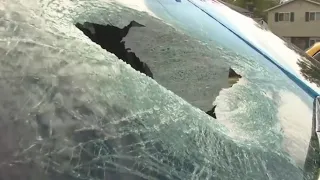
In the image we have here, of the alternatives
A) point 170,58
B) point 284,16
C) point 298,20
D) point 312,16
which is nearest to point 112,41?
point 170,58

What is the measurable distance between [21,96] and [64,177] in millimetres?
237

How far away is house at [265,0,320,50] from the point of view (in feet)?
115

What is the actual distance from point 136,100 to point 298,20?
37105 millimetres

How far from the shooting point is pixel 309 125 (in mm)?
1626

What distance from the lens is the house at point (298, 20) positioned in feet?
115

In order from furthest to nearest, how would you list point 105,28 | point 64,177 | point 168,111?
1. point 105,28
2. point 168,111
3. point 64,177

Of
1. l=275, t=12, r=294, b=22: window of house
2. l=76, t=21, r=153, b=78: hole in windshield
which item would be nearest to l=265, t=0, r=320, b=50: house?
l=275, t=12, r=294, b=22: window of house

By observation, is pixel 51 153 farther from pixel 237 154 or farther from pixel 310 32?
pixel 310 32

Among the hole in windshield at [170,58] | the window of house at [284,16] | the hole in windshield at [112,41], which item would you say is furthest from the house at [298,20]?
the hole in windshield at [112,41]

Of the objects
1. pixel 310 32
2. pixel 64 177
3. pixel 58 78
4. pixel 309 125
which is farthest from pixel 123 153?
pixel 310 32

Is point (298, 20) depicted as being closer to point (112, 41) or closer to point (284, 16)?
point (284, 16)

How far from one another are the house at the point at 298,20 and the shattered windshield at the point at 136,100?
34016 millimetres

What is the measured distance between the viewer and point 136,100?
146 cm

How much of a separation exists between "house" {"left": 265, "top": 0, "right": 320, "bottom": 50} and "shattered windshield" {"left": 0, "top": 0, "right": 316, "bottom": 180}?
3402 centimetres
